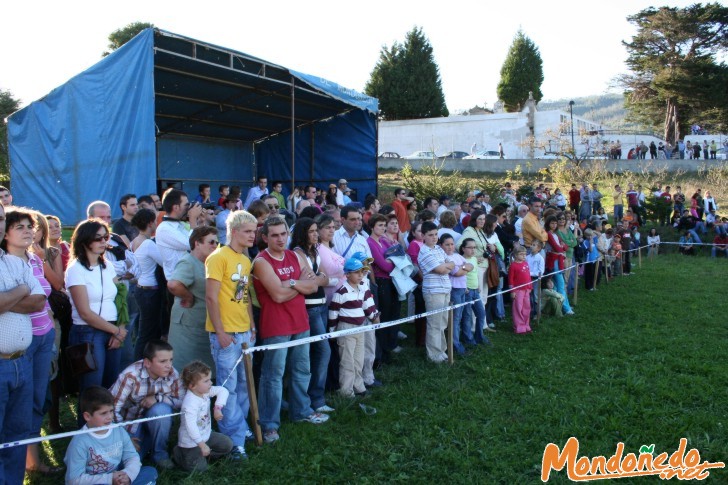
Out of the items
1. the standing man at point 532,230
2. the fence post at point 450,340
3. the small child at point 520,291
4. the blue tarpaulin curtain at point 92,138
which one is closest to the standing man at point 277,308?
the fence post at point 450,340

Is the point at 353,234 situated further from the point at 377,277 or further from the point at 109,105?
the point at 109,105

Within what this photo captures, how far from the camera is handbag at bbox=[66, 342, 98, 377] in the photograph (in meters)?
3.87

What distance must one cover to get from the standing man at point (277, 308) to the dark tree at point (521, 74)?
58.3m

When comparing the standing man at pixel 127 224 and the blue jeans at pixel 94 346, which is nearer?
the blue jeans at pixel 94 346

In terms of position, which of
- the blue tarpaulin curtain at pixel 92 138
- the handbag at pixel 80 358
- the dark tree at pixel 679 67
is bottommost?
the handbag at pixel 80 358

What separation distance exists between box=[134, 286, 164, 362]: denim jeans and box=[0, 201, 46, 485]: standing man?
201 cm

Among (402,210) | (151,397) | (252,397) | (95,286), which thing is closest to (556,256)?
(402,210)

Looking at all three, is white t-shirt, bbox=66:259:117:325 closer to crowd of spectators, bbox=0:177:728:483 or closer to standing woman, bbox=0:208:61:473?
crowd of spectators, bbox=0:177:728:483

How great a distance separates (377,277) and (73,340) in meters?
3.33

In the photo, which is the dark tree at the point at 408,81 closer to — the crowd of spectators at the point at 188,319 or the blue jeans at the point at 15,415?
the crowd of spectators at the point at 188,319

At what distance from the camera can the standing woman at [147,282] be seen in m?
5.25

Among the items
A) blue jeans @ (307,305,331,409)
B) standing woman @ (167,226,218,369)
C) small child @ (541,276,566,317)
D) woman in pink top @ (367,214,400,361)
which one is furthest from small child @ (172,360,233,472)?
small child @ (541,276,566,317)

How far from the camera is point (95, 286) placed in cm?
399

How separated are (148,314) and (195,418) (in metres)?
1.88
